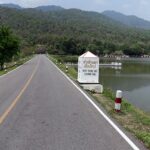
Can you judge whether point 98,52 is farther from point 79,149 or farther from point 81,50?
point 79,149

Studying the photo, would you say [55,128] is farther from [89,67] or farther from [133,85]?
[133,85]

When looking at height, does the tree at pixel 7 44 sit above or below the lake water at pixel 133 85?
above

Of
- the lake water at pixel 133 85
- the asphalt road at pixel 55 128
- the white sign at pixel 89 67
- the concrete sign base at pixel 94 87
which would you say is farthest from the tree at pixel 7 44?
the asphalt road at pixel 55 128

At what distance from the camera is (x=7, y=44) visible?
6738cm

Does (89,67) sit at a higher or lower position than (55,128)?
higher

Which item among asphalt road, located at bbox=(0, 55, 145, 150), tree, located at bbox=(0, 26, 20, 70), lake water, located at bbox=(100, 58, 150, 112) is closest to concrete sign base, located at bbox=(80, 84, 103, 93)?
asphalt road, located at bbox=(0, 55, 145, 150)

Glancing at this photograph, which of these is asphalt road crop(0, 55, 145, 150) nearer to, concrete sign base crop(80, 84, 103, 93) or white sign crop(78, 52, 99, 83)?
concrete sign base crop(80, 84, 103, 93)

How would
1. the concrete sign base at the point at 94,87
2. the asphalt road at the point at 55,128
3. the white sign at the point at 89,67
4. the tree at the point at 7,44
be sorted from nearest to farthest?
the asphalt road at the point at 55,128
the concrete sign base at the point at 94,87
the white sign at the point at 89,67
the tree at the point at 7,44

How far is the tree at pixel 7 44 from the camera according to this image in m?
66.3

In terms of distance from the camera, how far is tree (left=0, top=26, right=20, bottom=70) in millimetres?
66312

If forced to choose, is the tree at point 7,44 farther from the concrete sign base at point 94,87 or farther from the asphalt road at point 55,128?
the asphalt road at point 55,128

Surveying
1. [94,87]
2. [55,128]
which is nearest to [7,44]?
[94,87]

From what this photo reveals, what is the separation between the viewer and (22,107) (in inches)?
581

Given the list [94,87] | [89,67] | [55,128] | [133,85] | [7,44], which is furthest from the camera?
[7,44]
